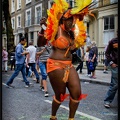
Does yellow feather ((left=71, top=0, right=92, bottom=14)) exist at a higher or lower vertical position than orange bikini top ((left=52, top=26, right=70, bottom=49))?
higher

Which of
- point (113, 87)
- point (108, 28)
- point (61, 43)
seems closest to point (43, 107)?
point (113, 87)

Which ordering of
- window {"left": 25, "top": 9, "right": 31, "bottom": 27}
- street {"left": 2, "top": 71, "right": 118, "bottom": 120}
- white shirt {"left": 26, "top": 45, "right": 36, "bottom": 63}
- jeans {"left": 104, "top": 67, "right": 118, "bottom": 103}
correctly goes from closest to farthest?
window {"left": 25, "top": 9, "right": 31, "bottom": 27}
street {"left": 2, "top": 71, "right": 118, "bottom": 120}
jeans {"left": 104, "top": 67, "right": 118, "bottom": 103}
white shirt {"left": 26, "top": 45, "right": 36, "bottom": 63}

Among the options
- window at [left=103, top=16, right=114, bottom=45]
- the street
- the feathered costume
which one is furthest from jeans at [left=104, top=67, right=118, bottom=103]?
the feathered costume

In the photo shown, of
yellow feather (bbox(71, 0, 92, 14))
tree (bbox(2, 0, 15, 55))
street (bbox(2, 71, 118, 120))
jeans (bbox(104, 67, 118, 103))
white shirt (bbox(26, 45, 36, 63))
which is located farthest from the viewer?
white shirt (bbox(26, 45, 36, 63))

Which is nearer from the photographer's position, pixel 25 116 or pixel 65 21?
pixel 65 21

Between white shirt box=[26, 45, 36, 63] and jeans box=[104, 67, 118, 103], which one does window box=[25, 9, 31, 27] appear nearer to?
jeans box=[104, 67, 118, 103]

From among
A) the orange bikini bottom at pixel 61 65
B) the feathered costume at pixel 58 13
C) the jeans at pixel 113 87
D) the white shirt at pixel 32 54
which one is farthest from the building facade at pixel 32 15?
the white shirt at pixel 32 54

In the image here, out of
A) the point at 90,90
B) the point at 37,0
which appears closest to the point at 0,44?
the point at 37,0

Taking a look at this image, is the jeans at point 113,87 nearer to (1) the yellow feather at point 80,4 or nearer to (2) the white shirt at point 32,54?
(1) the yellow feather at point 80,4

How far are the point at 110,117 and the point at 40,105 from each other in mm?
1189

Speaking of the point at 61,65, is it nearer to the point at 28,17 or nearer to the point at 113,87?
the point at 28,17

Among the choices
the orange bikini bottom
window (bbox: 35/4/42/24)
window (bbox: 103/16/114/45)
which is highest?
window (bbox: 35/4/42/24)

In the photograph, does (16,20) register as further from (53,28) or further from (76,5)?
(76,5)

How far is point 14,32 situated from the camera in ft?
8.83
